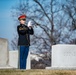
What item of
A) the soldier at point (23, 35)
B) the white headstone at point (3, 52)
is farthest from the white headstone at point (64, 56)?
the soldier at point (23, 35)

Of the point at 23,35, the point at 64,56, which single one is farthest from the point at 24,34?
the point at 64,56

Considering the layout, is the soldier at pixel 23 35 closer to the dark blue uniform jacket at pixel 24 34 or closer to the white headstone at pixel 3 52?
the dark blue uniform jacket at pixel 24 34

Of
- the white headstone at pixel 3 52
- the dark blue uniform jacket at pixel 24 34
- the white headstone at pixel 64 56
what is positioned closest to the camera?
Answer: the dark blue uniform jacket at pixel 24 34

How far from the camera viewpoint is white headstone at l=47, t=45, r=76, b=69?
1530cm

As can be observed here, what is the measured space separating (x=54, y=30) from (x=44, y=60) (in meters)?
3.83

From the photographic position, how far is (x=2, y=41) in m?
13.1

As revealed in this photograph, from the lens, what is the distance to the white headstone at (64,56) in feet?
50.2

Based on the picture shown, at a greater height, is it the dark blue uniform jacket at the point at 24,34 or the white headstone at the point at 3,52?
the dark blue uniform jacket at the point at 24,34

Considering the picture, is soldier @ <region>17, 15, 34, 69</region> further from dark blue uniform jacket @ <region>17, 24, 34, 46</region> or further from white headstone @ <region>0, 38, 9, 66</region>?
white headstone @ <region>0, 38, 9, 66</region>

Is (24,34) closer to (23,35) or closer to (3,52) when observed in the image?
(23,35)

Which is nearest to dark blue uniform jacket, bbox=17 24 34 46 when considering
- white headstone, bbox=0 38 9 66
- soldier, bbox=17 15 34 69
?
soldier, bbox=17 15 34 69

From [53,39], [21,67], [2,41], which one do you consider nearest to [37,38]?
[53,39]

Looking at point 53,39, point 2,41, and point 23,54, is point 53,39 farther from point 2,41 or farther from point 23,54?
point 23,54

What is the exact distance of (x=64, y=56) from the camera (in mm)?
15695
